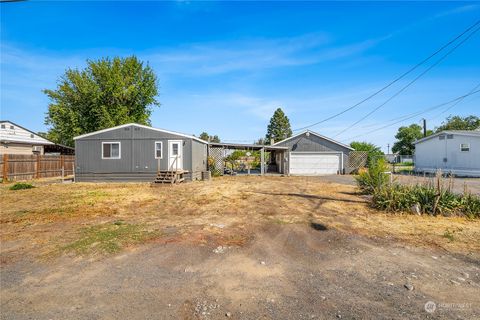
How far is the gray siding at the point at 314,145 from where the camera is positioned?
26.1m

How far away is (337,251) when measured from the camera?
16.5 ft

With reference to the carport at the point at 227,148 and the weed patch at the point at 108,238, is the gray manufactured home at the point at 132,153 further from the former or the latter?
the weed patch at the point at 108,238

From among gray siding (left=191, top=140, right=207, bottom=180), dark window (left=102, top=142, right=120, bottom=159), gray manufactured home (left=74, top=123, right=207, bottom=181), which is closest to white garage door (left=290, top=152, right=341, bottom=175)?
gray siding (left=191, top=140, right=207, bottom=180)

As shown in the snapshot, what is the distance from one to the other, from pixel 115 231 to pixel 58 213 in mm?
3232

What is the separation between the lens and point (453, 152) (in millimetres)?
24000

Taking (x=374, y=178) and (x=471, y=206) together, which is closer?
(x=471, y=206)

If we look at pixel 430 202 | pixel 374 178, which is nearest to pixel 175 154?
pixel 374 178

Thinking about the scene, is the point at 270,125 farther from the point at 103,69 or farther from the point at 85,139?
the point at 85,139

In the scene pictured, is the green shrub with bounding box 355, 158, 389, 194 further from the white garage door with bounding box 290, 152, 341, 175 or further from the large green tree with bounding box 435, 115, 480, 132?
the large green tree with bounding box 435, 115, 480, 132

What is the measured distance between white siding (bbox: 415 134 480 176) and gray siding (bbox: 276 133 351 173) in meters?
7.40

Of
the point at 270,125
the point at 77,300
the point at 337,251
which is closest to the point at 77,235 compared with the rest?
the point at 77,300

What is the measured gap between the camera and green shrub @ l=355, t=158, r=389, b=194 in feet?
35.7

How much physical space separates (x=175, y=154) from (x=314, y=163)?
13984 mm

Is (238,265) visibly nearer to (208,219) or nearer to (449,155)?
(208,219)
